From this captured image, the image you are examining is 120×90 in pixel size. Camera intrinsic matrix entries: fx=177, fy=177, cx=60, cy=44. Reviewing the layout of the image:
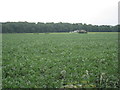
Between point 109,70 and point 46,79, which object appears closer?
point 46,79

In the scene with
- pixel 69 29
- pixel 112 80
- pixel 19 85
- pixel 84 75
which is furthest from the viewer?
pixel 69 29

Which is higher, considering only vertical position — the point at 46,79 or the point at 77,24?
the point at 77,24

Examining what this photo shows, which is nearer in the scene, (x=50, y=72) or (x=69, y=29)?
(x=50, y=72)

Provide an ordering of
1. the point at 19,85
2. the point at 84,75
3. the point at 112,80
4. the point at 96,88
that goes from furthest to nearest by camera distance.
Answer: the point at 84,75 → the point at 112,80 → the point at 19,85 → the point at 96,88

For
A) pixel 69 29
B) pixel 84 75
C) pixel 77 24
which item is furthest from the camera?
pixel 77 24

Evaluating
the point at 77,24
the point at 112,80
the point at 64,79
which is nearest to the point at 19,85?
the point at 64,79

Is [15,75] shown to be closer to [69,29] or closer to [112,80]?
[112,80]

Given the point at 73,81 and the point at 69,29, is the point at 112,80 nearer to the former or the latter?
the point at 73,81

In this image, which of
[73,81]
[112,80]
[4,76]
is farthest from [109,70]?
[4,76]

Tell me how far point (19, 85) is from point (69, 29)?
133807mm

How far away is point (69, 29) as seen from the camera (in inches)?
5531

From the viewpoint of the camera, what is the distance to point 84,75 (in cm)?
890

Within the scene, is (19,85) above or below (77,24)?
below

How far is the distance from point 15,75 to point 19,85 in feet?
5.78
